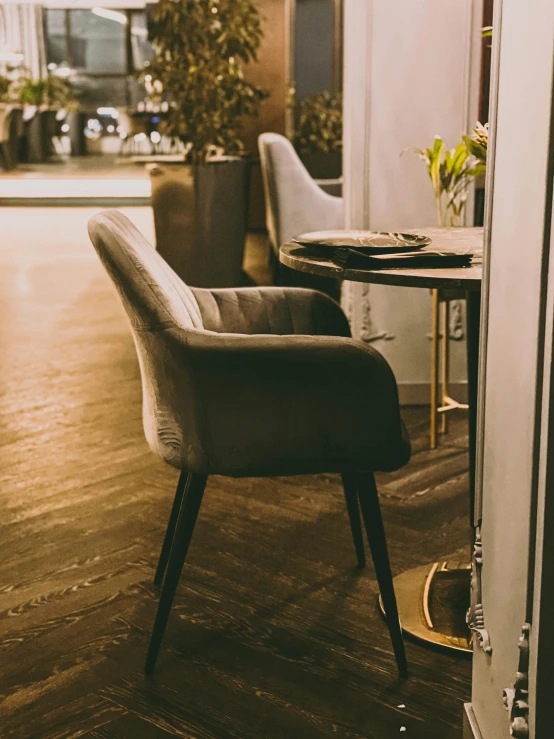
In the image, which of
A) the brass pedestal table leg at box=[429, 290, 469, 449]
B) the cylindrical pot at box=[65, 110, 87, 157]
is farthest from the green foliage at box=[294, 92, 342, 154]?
the cylindrical pot at box=[65, 110, 87, 157]

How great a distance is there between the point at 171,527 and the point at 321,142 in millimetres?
5465

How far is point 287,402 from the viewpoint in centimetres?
179

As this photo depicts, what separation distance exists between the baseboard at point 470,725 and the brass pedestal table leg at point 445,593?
0.35m

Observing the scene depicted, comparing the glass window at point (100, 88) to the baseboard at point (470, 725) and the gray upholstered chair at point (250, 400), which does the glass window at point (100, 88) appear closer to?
the gray upholstered chair at point (250, 400)

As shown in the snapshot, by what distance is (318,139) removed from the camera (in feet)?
23.6

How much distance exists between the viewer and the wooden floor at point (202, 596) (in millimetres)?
1771

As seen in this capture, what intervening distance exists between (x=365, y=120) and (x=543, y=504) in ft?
8.58

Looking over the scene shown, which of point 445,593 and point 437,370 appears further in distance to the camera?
point 437,370

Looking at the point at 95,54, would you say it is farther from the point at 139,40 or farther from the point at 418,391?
the point at 418,391

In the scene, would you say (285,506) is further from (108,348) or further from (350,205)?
(108,348)

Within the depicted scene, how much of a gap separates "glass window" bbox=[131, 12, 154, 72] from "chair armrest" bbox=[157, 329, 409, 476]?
16983mm

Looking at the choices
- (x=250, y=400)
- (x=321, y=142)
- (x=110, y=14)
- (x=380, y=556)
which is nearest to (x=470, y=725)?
(x=380, y=556)

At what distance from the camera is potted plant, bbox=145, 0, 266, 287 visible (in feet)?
18.7

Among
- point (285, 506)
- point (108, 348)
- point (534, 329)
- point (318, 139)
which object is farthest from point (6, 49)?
point (534, 329)
